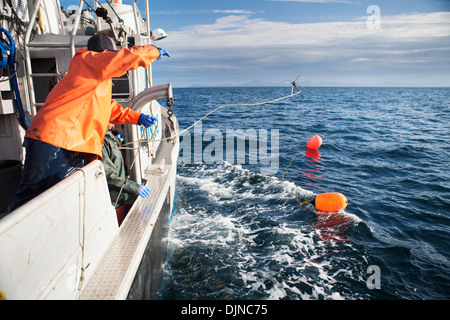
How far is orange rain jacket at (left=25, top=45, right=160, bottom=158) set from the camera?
260cm

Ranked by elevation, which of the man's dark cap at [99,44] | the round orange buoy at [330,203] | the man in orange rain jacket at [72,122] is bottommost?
the round orange buoy at [330,203]

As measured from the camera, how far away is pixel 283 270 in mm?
4496

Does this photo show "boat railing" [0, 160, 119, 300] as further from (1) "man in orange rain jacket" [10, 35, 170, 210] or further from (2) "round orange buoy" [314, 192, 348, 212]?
(2) "round orange buoy" [314, 192, 348, 212]

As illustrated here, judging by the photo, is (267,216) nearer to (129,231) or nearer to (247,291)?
(247,291)

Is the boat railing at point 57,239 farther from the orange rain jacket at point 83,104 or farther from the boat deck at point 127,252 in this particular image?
the orange rain jacket at point 83,104

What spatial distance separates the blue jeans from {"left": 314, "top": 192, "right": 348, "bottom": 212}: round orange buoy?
17.4 ft

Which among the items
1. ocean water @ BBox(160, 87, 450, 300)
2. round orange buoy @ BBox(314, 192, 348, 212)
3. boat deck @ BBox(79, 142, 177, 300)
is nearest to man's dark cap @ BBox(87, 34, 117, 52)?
boat deck @ BBox(79, 142, 177, 300)

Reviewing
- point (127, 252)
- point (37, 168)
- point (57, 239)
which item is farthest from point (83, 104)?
point (127, 252)

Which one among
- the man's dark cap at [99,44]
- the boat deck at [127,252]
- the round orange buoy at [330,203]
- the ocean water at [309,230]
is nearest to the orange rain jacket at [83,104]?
the man's dark cap at [99,44]

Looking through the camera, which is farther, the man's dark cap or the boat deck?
the man's dark cap

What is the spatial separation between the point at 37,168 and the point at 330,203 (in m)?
5.61

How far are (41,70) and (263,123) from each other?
51.4 ft

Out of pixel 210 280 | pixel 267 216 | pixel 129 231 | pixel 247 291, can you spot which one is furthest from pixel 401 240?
pixel 129 231

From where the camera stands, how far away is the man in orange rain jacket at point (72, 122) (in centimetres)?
260
